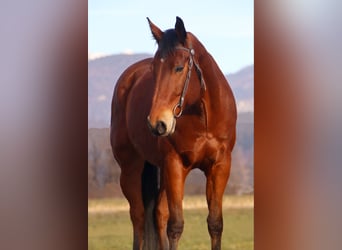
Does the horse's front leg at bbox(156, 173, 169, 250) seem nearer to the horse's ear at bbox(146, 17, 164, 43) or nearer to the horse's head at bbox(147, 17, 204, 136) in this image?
the horse's head at bbox(147, 17, 204, 136)

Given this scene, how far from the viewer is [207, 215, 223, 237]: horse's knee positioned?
2.95 m

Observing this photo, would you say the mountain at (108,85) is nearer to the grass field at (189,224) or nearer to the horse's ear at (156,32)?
the horse's ear at (156,32)

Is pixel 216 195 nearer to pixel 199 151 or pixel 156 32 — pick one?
pixel 199 151

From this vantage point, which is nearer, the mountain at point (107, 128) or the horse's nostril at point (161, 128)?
the horse's nostril at point (161, 128)

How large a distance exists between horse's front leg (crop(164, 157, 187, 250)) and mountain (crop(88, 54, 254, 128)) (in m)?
0.38

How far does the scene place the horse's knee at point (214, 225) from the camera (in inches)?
116

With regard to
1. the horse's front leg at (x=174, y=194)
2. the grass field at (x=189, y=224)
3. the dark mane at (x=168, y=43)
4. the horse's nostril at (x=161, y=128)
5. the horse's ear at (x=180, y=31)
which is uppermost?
the horse's ear at (x=180, y=31)

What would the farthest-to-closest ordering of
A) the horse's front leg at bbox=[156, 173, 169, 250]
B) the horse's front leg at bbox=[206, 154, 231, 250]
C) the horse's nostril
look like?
the horse's front leg at bbox=[156, 173, 169, 250] → the horse's front leg at bbox=[206, 154, 231, 250] → the horse's nostril

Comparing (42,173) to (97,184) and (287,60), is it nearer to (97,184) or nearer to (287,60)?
(97,184)

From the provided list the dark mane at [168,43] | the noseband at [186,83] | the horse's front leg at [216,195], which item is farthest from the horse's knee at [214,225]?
the dark mane at [168,43]

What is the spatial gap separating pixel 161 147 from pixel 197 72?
13.7 inches

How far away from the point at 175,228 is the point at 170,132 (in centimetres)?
43

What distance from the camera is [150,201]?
120 inches

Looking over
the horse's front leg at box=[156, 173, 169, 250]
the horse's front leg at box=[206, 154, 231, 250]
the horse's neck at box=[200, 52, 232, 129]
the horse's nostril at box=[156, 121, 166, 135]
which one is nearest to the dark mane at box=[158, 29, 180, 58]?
the horse's neck at box=[200, 52, 232, 129]
